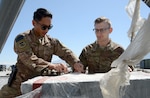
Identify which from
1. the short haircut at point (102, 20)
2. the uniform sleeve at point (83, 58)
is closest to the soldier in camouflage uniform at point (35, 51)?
the uniform sleeve at point (83, 58)

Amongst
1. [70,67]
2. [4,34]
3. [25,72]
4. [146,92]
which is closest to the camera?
[146,92]

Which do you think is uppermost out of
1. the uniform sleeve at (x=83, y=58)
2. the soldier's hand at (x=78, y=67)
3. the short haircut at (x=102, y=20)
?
the short haircut at (x=102, y=20)

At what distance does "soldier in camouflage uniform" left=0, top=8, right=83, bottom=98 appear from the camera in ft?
5.94

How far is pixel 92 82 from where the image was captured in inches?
44.6

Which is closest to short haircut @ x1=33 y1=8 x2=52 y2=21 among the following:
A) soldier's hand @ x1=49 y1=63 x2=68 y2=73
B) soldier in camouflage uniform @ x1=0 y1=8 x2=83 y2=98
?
soldier in camouflage uniform @ x1=0 y1=8 x2=83 y2=98

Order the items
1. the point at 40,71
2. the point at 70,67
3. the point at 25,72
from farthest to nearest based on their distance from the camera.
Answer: the point at 70,67
the point at 25,72
the point at 40,71

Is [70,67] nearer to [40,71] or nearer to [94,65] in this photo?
[94,65]

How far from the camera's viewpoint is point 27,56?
1.80m

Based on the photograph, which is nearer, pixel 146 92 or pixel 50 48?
pixel 146 92

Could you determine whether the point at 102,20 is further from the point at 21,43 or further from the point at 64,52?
the point at 21,43

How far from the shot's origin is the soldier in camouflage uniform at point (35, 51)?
1810 millimetres

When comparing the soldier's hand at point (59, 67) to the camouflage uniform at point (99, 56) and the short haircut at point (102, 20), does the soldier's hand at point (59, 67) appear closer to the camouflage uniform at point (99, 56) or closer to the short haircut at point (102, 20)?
the camouflage uniform at point (99, 56)

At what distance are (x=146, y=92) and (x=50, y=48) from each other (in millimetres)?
1013

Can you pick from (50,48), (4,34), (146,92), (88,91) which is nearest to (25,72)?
(50,48)
